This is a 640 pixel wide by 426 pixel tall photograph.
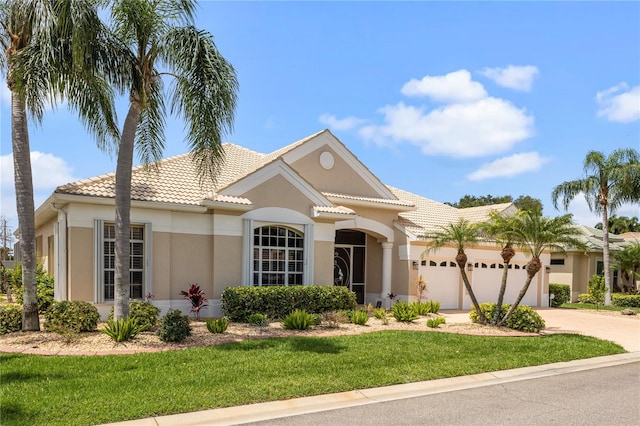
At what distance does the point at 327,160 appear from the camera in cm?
1845

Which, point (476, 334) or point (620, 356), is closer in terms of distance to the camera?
point (620, 356)

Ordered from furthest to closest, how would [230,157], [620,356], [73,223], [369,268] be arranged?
1. [369,268]
2. [230,157]
3. [73,223]
4. [620,356]

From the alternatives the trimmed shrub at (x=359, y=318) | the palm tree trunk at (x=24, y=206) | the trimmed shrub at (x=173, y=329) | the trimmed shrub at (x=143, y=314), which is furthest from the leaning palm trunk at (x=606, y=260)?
the palm tree trunk at (x=24, y=206)

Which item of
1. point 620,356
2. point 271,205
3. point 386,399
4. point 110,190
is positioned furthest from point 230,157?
point 620,356

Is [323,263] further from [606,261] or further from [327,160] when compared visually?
[606,261]

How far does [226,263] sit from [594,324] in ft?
43.8

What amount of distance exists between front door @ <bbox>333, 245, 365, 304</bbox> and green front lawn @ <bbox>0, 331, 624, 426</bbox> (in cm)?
784

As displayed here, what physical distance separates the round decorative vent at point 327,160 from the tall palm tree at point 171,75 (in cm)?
802

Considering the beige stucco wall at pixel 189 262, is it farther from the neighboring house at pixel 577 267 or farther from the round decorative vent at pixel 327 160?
the neighboring house at pixel 577 267

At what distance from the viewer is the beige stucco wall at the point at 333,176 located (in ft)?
59.0

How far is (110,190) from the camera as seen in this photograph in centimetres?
1277

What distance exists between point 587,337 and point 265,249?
9.95 m

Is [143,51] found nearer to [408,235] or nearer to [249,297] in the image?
[249,297]

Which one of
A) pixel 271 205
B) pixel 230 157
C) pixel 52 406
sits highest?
pixel 230 157
